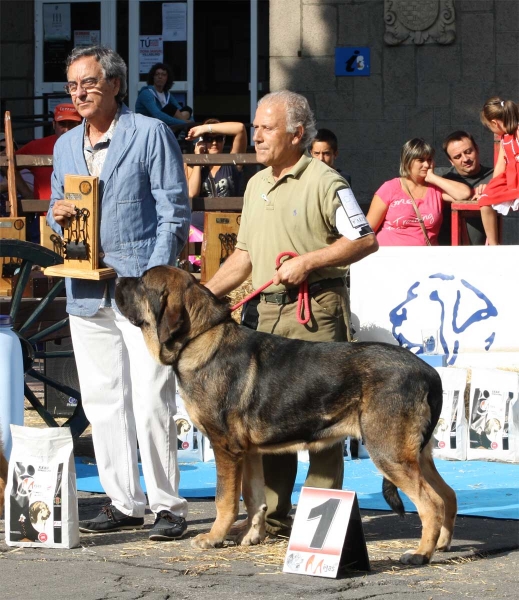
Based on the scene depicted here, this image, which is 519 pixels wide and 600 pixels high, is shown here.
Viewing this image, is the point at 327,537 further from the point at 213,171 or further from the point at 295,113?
the point at 213,171

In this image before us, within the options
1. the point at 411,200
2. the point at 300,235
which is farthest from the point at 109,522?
the point at 411,200

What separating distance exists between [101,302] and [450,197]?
15.7 feet

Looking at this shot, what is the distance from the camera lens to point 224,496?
5414 millimetres

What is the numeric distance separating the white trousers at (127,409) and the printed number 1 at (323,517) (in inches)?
39.1

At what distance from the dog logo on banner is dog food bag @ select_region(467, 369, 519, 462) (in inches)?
24.7

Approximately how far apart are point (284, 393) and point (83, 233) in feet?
4.31

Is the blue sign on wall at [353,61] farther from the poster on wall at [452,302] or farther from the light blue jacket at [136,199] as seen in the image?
the light blue jacket at [136,199]

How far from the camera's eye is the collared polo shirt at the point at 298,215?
5.58 m

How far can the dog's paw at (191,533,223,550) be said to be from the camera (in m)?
5.47

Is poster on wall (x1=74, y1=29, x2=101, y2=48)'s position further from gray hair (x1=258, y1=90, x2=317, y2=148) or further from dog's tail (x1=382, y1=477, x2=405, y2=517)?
dog's tail (x1=382, y1=477, x2=405, y2=517)

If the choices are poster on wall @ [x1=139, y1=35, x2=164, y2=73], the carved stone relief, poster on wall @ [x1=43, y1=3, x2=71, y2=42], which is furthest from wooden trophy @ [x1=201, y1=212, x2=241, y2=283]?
poster on wall @ [x1=43, y1=3, x2=71, y2=42]

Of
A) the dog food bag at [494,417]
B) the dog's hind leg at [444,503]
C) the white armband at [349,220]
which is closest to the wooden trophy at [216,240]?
the dog food bag at [494,417]

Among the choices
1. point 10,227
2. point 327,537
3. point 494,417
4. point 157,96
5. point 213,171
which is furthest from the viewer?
point 157,96

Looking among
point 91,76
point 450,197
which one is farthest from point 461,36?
point 91,76
